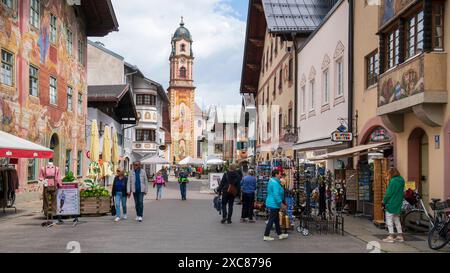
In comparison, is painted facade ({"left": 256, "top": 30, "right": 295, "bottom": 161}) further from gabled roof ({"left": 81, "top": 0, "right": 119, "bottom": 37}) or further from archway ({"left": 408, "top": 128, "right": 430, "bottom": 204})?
archway ({"left": 408, "top": 128, "right": 430, "bottom": 204})

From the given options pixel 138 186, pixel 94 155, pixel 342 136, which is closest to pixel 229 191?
pixel 138 186

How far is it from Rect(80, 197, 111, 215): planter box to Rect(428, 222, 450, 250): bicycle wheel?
10.3m

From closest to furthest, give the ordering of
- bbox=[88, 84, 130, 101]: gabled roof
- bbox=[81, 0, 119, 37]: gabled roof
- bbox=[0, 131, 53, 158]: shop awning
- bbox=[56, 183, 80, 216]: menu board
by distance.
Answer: bbox=[0, 131, 53, 158]: shop awning < bbox=[56, 183, 80, 216]: menu board < bbox=[81, 0, 119, 37]: gabled roof < bbox=[88, 84, 130, 101]: gabled roof

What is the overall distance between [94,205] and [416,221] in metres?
9.65

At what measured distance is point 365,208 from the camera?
58.7 feet

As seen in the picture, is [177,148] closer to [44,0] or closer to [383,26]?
[44,0]

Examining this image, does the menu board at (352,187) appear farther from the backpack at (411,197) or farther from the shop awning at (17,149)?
the shop awning at (17,149)

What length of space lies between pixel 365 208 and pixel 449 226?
6847 millimetres

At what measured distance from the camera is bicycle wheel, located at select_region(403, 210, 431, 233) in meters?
13.3

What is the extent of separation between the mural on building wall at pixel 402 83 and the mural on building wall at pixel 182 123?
93.2m

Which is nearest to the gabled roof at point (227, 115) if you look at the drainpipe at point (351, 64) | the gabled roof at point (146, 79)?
the gabled roof at point (146, 79)

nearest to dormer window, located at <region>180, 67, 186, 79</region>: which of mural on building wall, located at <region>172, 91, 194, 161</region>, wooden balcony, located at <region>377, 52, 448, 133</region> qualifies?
mural on building wall, located at <region>172, 91, 194, 161</region>

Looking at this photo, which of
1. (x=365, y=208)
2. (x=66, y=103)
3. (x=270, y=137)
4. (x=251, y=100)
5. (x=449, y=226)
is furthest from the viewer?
(x=251, y=100)

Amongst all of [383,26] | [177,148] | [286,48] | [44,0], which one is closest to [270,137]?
[286,48]
